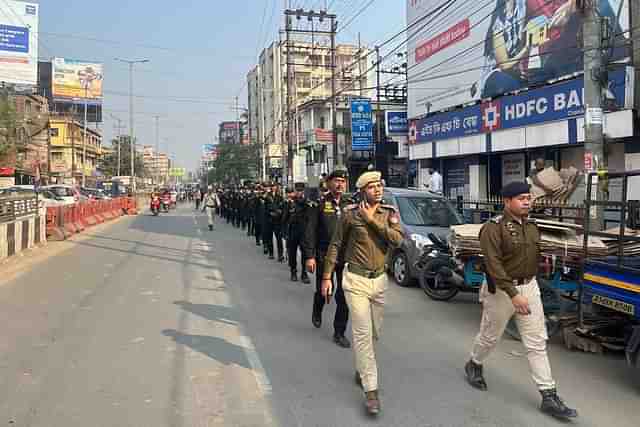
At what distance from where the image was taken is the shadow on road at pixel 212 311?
23.9 ft

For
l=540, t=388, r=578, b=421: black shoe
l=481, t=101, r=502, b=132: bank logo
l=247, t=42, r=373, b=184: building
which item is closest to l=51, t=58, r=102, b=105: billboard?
l=247, t=42, r=373, b=184: building

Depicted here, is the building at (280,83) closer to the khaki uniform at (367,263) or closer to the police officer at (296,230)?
the police officer at (296,230)

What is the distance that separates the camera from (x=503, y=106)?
18000mm

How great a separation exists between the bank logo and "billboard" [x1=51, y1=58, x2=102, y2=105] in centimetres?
4876

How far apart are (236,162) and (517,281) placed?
54.1m

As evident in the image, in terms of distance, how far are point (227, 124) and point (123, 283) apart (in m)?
129

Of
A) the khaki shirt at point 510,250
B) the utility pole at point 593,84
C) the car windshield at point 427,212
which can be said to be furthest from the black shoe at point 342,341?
the utility pole at point 593,84

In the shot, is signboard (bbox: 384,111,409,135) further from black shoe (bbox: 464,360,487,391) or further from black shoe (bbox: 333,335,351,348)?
black shoe (bbox: 464,360,487,391)

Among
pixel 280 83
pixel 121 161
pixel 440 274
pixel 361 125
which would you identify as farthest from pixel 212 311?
pixel 121 161

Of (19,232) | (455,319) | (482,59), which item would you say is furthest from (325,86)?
(455,319)

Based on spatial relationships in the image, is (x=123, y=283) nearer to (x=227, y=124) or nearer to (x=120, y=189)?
(x=120, y=189)

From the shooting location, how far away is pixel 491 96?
62.2 feet

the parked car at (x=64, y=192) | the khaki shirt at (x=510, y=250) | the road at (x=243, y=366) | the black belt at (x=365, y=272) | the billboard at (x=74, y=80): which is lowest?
the road at (x=243, y=366)

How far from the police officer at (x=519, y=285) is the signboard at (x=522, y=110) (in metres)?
10.2
